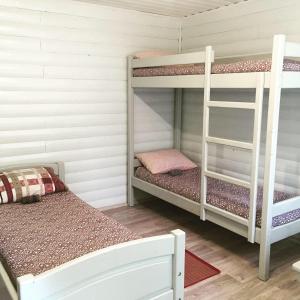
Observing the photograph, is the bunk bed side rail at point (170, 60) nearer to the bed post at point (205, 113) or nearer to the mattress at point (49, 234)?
the bed post at point (205, 113)

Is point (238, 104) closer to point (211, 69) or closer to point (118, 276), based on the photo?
point (211, 69)

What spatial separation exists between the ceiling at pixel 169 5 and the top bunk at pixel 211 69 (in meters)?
0.57

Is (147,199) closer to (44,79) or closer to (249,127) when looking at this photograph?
(249,127)

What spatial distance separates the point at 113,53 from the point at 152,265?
286 centimetres

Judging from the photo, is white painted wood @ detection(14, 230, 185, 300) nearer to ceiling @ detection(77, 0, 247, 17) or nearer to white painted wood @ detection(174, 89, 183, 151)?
ceiling @ detection(77, 0, 247, 17)

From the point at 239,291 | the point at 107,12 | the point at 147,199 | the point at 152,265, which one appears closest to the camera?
the point at 152,265

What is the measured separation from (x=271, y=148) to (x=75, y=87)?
7.24 feet

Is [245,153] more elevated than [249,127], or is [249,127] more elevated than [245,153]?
[249,127]

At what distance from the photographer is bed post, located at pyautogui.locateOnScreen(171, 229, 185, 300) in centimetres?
186

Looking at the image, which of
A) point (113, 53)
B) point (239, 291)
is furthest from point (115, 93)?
point (239, 291)

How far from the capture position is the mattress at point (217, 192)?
9.61ft

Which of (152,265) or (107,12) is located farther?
(107,12)

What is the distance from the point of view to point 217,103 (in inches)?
118

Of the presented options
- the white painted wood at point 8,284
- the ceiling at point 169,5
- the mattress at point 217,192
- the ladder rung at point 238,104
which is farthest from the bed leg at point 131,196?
the white painted wood at point 8,284
